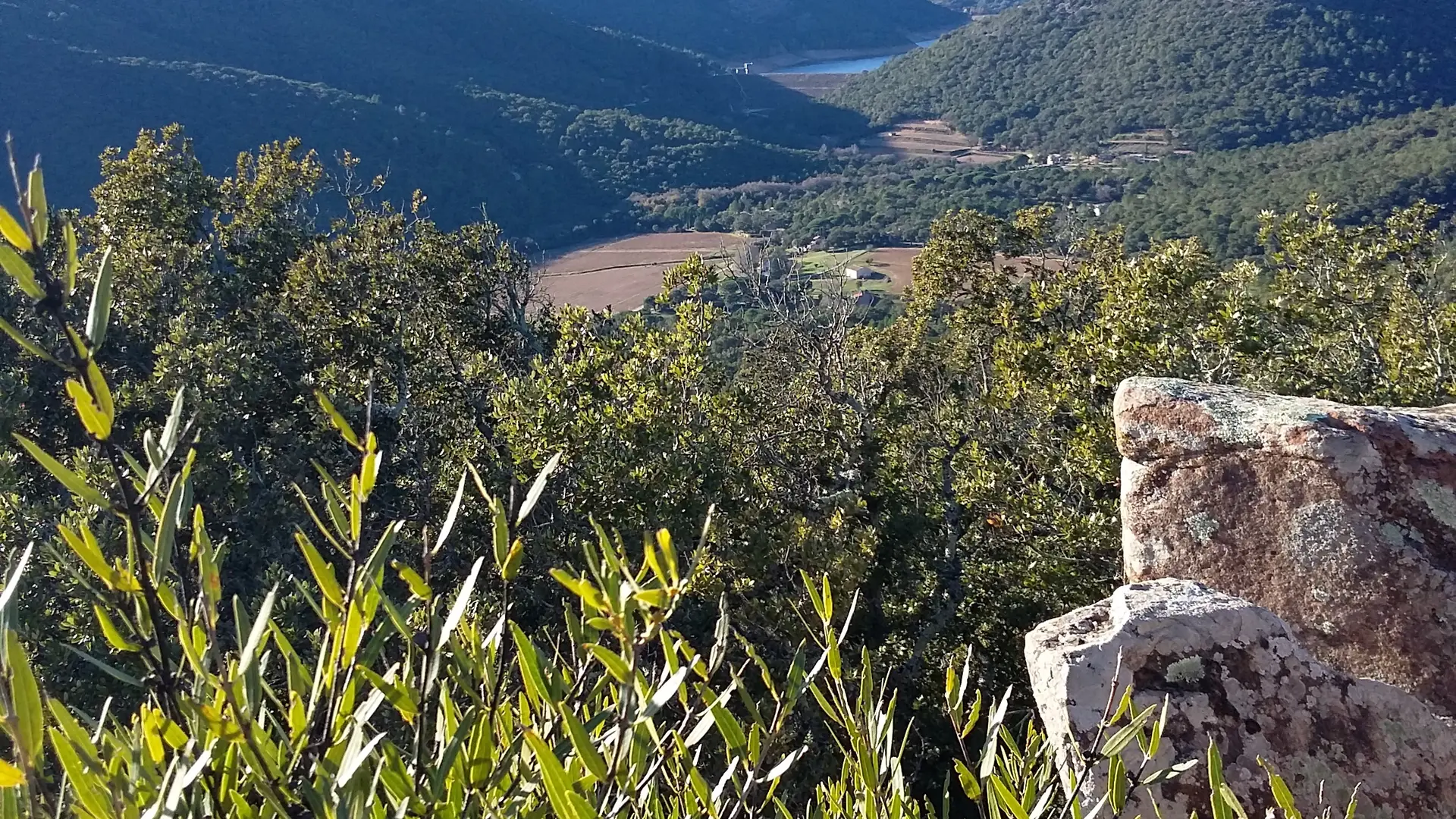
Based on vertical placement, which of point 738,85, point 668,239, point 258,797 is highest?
point 738,85

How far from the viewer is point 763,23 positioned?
6270 inches

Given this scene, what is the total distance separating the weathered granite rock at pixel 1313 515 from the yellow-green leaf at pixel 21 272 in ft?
18.7

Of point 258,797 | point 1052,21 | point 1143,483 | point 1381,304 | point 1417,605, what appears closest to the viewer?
point 258,797

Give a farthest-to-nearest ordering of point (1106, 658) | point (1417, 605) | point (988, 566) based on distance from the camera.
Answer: point (988, 566), point (1417, 605), point (1106, 658)

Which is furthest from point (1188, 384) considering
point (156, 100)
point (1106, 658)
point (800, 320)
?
point (156, 100)

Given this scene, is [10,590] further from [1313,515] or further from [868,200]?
[868,200]

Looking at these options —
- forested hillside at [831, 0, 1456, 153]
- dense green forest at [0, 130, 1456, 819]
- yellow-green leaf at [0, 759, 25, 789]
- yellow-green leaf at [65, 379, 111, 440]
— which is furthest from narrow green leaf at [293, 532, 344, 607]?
forested hillside at [831, 0, 1456, 153]

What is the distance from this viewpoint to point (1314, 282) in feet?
37.4

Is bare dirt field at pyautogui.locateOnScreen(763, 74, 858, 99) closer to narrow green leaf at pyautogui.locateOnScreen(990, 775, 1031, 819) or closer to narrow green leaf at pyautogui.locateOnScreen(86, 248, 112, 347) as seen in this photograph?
narrow green leaf at pyautogui.locateOnScreen(990, 775, 1031, 819)

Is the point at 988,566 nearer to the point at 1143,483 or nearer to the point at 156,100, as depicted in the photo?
the point at 1143,483

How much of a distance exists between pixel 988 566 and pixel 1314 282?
699cm

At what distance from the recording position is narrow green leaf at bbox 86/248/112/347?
3.51 feet

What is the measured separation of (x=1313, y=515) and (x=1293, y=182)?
64522 mm

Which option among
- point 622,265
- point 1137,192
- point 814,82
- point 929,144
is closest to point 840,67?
point 814,82
